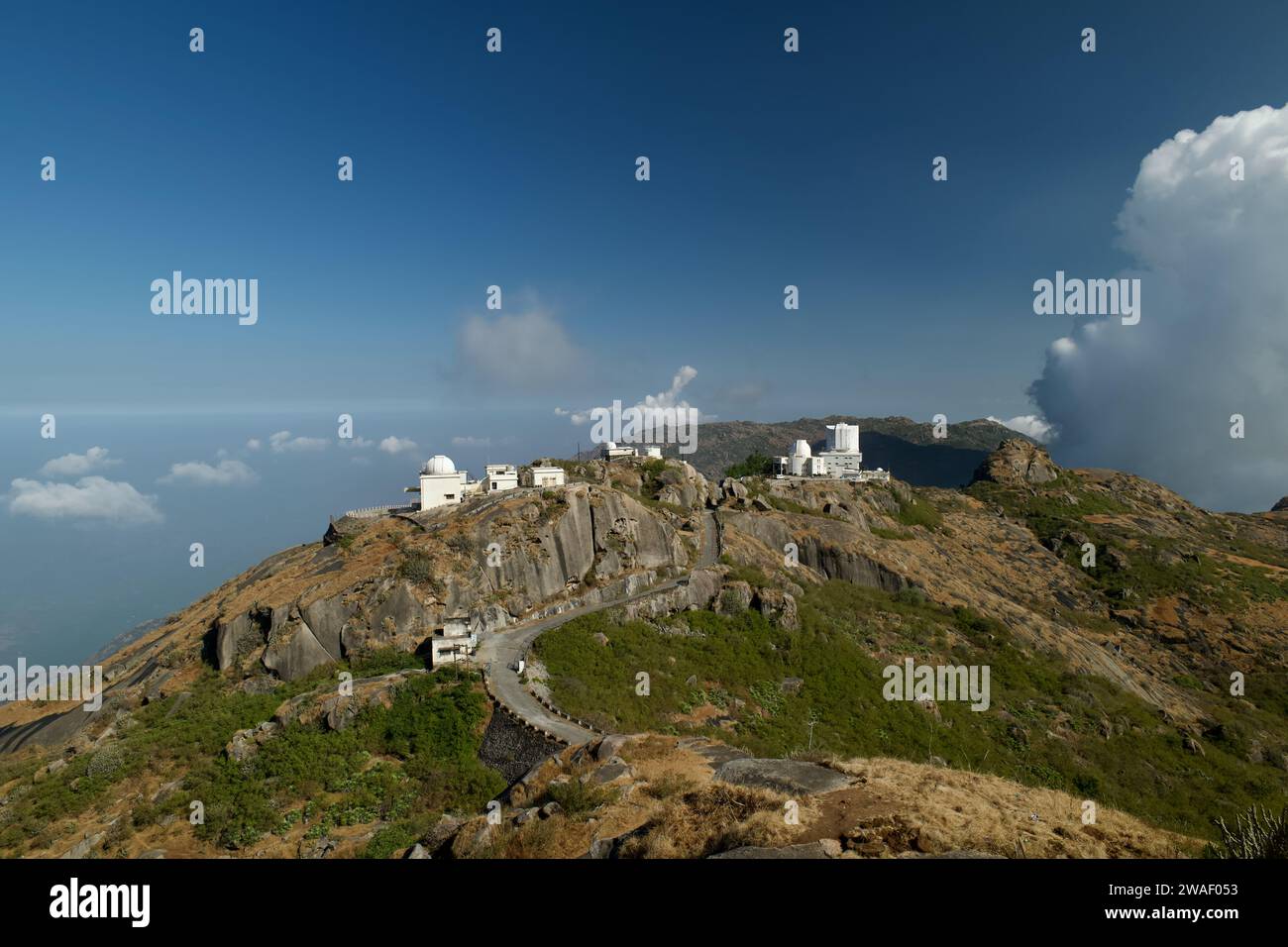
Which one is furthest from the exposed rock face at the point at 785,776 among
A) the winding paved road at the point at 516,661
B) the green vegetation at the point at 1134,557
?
the green vegetation at the point at 1134,557

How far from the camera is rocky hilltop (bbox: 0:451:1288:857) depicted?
1560 centimetres

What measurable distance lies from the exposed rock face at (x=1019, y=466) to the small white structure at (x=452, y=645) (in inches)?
4187

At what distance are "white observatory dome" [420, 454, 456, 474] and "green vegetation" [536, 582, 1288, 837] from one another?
78.4 ft

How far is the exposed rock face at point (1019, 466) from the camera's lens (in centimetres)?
10425

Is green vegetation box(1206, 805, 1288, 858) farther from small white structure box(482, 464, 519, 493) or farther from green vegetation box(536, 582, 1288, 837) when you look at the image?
small white structure box(482, 464, 519, 493)

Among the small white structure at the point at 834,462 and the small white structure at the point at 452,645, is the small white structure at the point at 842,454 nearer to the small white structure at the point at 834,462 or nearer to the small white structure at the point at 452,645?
the small white structure at the point at 834,462

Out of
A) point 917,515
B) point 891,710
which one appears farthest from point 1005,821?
point 917,515

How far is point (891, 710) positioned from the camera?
35.8 metres

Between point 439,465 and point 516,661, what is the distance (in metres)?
27.0

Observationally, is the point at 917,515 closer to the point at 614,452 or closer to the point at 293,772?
the point at 614,452
